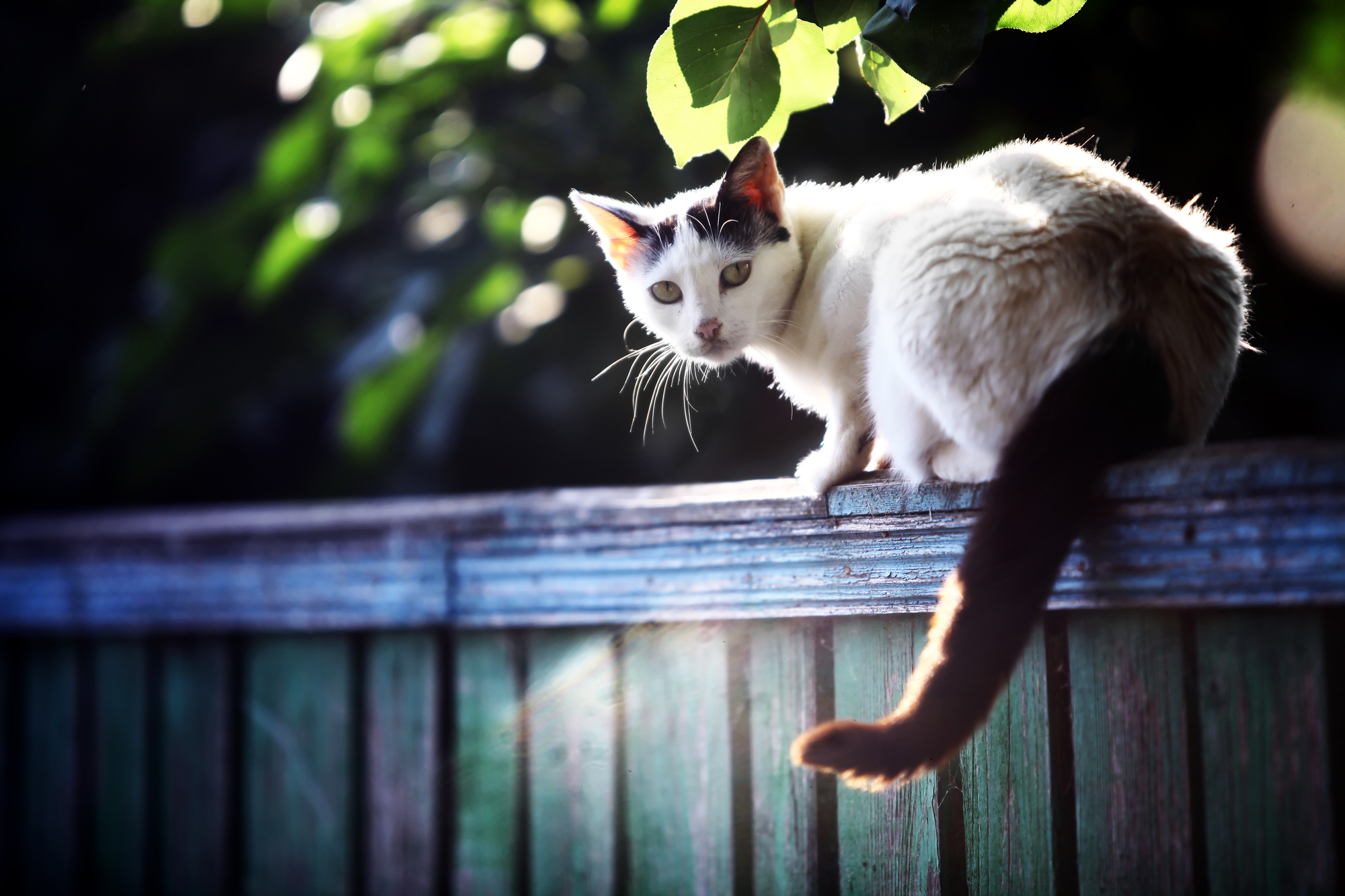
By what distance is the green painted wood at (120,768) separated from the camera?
4.88ft

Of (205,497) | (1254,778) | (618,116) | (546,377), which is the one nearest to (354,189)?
(618,116)

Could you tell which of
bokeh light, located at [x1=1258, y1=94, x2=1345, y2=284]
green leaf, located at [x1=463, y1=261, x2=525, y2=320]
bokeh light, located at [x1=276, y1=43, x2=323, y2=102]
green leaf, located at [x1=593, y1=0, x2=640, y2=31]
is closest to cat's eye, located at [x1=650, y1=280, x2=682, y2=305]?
green leaf, located at [x1=593, y1=0, x2=640, y2=31]

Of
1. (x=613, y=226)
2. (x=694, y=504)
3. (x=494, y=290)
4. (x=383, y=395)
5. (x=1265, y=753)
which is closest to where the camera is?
(x=1265, y=753)

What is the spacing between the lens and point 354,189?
2008 mm

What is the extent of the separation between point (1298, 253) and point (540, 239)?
4.58 ft

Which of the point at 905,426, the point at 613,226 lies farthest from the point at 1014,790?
the point at 613,226

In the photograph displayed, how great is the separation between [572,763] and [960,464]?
62 centimetres

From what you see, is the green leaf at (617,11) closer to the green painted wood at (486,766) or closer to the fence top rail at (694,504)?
the fence top rail at (694,504)

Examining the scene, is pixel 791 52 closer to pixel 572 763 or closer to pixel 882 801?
pixel 882 801

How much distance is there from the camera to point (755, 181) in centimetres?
109

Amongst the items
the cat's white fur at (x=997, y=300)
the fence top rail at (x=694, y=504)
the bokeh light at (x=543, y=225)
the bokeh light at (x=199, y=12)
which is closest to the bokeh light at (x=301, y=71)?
the bokeh light at (x=199, y=12)

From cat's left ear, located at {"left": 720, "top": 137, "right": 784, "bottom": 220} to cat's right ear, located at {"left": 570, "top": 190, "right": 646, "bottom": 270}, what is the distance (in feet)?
0.47

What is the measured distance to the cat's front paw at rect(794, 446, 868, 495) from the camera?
0.94 metres

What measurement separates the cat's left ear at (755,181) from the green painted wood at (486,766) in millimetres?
668
